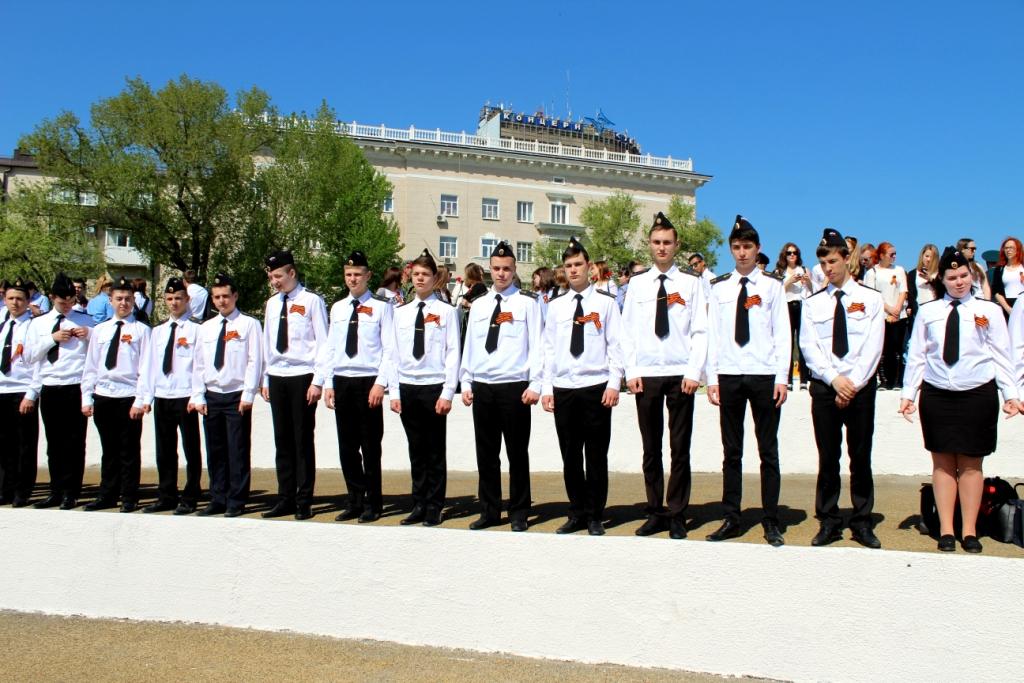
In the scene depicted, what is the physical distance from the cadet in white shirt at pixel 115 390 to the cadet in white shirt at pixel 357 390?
2.06 metres

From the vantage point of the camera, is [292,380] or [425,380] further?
[292,380]

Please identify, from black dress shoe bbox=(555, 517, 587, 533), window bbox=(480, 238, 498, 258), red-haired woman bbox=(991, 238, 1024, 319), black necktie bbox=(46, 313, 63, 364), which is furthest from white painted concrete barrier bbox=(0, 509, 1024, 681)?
window bbox=(480, 238, 498, 258)

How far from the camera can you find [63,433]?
789 centimetres

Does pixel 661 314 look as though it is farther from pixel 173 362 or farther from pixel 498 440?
pixel 173 362

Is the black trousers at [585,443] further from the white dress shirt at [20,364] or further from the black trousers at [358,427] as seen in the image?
the white dress shirt at [20,364]

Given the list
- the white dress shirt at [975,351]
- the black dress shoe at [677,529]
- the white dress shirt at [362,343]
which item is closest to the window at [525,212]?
the white dress shirt at [362,343]

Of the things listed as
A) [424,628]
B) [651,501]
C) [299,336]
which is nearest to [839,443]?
[651,501]

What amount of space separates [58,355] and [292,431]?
9.26 feet

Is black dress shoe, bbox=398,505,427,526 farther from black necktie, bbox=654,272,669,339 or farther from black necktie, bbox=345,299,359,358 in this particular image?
black necktie, bbox=654,272,669,339

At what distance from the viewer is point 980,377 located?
17.8ft

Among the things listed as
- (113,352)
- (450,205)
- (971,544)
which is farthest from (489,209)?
(971,544)

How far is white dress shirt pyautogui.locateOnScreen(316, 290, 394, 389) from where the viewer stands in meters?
6.64

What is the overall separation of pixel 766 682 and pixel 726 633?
0.33 m

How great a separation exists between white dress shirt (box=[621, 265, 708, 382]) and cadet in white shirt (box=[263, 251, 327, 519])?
8.35 ft
